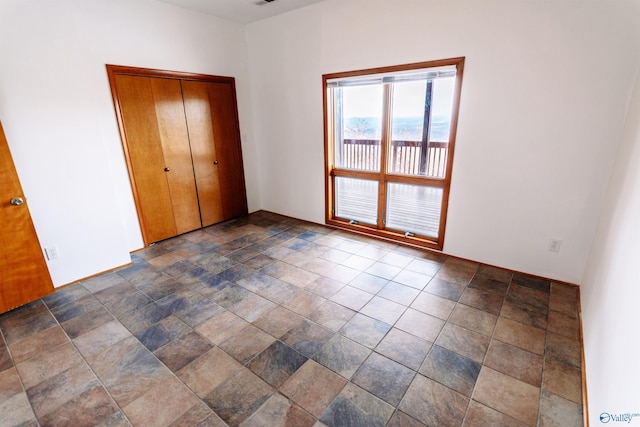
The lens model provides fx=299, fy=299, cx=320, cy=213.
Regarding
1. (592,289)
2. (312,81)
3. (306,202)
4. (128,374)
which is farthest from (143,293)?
(592,289)

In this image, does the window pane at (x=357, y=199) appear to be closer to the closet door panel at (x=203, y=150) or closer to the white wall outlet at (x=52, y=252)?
the closet door panel at (x=203, y=150)

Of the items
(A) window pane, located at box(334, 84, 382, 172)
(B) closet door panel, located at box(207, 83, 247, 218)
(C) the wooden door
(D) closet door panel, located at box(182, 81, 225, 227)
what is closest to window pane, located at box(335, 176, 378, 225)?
(A) window pane, located at box(334, 84, 382, 172)

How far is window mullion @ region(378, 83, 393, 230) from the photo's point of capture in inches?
131

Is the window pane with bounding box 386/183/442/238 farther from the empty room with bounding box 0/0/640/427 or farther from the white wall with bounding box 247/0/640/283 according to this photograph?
the white wall with bounding box 247/0/640/283

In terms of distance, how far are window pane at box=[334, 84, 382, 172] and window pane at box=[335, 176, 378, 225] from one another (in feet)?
0.68

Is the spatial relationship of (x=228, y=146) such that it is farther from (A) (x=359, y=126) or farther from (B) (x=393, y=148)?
(B) (x=393, y=148)

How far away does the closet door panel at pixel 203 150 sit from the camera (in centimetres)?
382

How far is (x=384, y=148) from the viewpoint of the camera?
3492 mm

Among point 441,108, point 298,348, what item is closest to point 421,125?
point 441,108

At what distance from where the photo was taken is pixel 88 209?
9.52ft

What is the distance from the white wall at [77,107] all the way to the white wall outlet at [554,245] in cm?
417

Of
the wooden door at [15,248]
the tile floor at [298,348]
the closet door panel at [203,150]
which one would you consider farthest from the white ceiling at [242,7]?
the tile floor at [298,348]

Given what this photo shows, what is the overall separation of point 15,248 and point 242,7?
3348 millimetres

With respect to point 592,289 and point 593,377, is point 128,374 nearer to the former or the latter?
Answer: point 593,377
